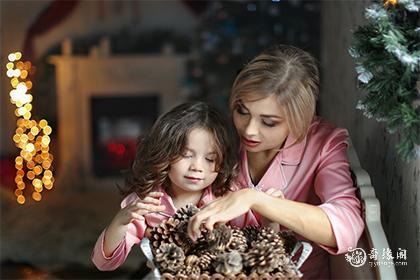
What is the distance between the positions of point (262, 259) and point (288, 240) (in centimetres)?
15

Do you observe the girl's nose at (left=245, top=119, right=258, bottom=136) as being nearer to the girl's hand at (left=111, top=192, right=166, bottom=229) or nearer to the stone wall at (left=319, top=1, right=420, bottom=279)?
the girl's hand at (left=111, top=192, right=166, bottom=229)

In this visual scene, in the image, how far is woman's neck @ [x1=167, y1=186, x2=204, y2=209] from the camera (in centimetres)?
139

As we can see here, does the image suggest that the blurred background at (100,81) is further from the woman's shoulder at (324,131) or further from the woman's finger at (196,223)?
the woman's finger at (196,223)

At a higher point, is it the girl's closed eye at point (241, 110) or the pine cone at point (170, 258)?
the girl's closed eye at point (241, 110)

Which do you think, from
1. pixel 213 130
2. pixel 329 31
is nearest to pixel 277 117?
pixel 213 130

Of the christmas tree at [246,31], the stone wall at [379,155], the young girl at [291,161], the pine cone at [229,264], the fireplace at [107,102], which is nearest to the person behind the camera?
the pine cone at [229,264]

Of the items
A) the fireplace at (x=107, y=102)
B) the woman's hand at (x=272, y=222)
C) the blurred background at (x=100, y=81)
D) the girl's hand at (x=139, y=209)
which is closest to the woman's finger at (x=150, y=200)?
the girl's hand at (x=139, y=209)

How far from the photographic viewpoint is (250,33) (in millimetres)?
3881

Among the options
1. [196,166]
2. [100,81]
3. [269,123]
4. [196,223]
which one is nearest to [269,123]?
[269,123]

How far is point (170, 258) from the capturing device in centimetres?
117

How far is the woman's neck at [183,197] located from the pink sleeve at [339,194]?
0.85 ft

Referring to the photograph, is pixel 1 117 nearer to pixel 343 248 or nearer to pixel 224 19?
pixel 224 19

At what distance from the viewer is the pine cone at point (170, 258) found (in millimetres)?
1157

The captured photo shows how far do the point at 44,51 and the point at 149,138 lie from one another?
13.6 ft
